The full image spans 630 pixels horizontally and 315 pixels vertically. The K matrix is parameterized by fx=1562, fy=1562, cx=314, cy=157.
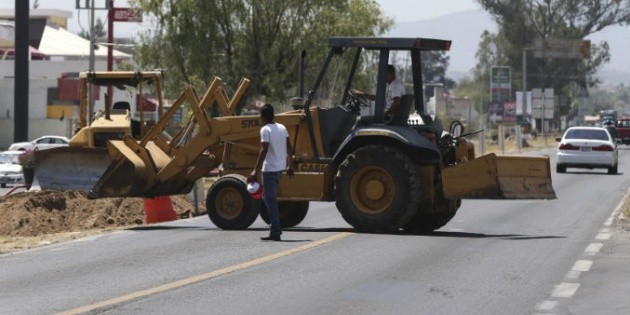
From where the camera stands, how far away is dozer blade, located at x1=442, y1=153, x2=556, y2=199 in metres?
21.2

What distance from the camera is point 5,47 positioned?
356 ft

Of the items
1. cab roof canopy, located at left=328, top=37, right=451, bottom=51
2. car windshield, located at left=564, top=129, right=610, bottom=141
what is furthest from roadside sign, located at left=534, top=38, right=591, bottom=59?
cab roof canopy, located at left=328, top=37, right=451, bottom=51

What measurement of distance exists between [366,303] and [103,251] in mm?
6043

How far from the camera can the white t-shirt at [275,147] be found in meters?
19.8

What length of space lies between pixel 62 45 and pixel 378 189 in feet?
349

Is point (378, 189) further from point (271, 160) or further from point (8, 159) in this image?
point (8, 159)

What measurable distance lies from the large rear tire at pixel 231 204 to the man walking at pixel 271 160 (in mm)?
1917

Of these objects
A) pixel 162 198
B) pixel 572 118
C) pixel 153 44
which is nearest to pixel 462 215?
pixel 162 198

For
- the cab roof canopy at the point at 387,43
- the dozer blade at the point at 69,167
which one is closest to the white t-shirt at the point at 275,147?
the cab roof canopy at the point at 387,43

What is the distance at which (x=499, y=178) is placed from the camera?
2141cm

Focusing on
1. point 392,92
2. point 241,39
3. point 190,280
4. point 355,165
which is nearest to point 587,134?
point 241,39

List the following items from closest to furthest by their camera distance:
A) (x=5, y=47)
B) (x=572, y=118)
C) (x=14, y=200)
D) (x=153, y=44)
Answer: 1. (x=14, y=200)
2. (x=153, y=44)
3. (x=5, y=47)
4. (x=572, y=118)

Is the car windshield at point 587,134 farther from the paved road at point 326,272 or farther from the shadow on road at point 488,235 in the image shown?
the shadow on road at point 488,235

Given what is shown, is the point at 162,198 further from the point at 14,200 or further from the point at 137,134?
the point at 14,200
